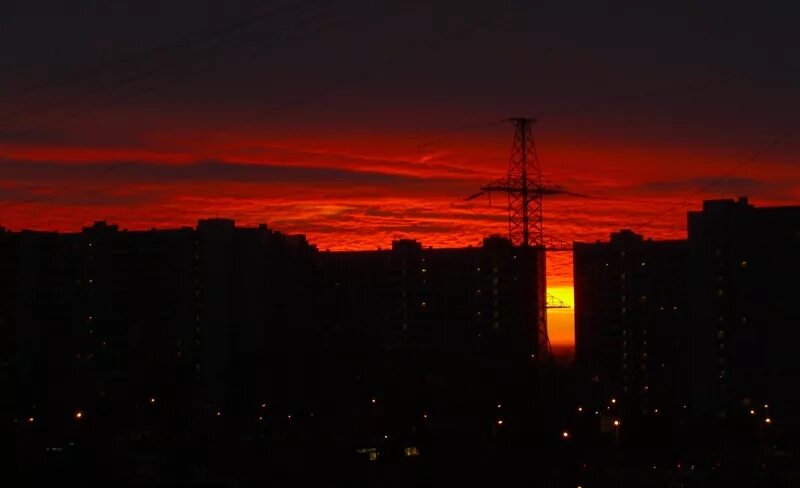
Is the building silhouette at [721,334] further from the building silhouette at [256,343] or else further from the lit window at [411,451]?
the lit window at [411,451]

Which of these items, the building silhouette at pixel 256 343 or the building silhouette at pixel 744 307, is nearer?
the building silhouette at pixel 256 343

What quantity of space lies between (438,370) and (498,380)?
236 inches

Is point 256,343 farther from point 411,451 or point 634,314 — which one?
point 411,451

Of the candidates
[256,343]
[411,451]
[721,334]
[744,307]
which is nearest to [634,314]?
[721,334]

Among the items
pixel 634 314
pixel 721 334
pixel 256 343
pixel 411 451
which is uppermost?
pixel 634 314

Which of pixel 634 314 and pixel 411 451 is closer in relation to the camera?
pixel 411 451

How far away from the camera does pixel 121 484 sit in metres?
14.4

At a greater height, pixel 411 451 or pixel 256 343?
pixel 256 343

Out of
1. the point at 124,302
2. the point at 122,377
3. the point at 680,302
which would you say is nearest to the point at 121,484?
the point at 122,377

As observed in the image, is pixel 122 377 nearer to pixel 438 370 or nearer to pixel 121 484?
pixel 438 370

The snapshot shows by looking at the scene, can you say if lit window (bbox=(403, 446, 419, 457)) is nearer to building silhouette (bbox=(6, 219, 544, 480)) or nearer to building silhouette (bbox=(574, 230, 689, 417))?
building silhouette (bbox=(6, 219, 544, 480))

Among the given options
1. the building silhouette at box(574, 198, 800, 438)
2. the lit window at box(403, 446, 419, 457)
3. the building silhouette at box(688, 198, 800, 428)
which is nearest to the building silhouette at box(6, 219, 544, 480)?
the lit window at box(403, 446, 419, 457)

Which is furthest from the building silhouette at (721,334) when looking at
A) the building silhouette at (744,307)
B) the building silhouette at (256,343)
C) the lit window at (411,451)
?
the lit window at (411,451)

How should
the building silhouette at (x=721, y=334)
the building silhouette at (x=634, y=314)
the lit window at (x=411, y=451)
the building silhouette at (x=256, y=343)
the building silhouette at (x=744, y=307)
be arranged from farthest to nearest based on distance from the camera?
the building silhouette at (x=634, y=314), the building silhouette at (x=744, y=307), the building silhouette at (x=721, y=334), the building silhouette at (x=256, y=343), the lit window at (x=411, y=451)
